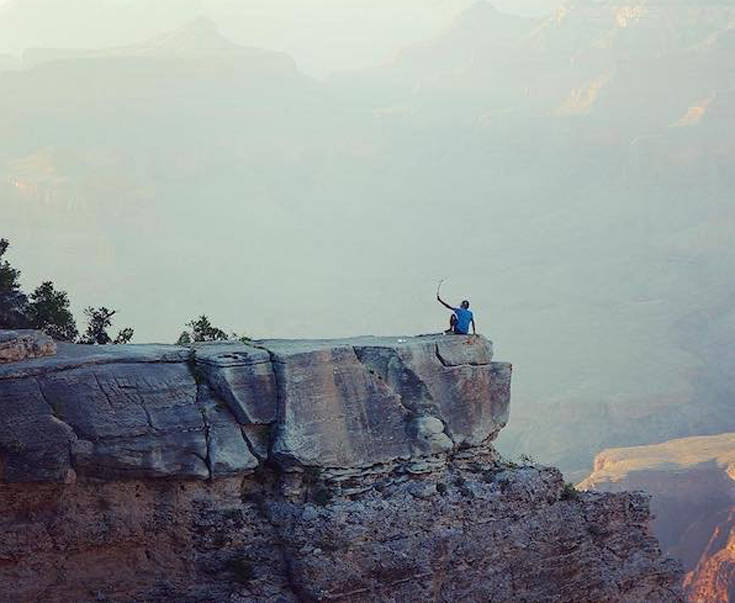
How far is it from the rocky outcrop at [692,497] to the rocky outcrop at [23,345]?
42.6 m

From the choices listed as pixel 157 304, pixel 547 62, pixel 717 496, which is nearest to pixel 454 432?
pixel 717 496

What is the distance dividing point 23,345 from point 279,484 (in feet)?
15.7

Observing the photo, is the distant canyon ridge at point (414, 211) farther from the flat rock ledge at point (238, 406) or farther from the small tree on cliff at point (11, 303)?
the small tree on cliff at point (11, 303)

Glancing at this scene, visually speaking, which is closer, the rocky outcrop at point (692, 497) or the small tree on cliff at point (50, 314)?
the small tree on cliff at point (50, 314)

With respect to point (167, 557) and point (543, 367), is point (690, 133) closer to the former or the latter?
point (543, 367)

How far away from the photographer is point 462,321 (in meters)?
18.1

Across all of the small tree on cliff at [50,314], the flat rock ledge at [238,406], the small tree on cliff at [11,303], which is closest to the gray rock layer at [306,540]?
the flat rock ledge at [238,406]

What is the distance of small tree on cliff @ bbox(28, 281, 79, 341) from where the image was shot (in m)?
19.3

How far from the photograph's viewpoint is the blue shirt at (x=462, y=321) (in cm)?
1805

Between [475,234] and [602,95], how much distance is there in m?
54.7

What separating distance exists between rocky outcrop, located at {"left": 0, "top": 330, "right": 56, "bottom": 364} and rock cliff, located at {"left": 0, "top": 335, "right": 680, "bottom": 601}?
1.23ft

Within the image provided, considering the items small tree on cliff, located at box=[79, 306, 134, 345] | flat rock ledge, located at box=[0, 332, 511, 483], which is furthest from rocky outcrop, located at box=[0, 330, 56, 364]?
small tree on cliff, located at box=[79, 306, 134, 345]

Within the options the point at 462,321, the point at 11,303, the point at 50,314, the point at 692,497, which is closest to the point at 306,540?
the point at 462,321

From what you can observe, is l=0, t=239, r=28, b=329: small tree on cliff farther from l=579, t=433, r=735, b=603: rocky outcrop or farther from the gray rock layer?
l=579, t=433, r=735, b=603: rocky outcrop
